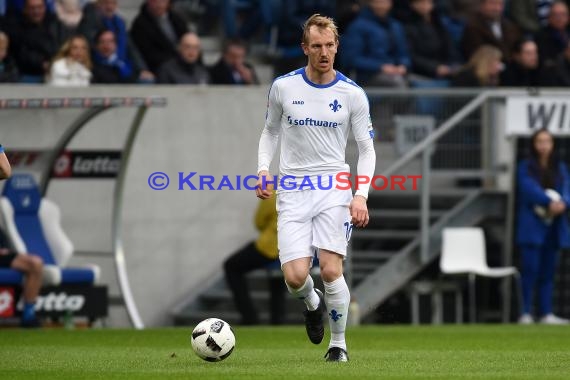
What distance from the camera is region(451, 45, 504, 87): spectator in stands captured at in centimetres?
2106

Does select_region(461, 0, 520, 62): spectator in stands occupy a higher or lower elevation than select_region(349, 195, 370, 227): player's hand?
higher

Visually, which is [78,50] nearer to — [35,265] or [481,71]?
[35,265]

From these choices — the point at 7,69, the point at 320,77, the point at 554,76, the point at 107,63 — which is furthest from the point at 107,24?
the point at 320,77

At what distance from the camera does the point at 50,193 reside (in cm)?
1986

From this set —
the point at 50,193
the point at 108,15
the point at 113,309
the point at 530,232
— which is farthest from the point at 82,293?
the point at 530,232

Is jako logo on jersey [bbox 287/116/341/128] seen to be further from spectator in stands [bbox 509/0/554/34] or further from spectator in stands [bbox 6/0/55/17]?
spectator in stands [bbox 509/0/554/34]

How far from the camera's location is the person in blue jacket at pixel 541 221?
19.6 metres

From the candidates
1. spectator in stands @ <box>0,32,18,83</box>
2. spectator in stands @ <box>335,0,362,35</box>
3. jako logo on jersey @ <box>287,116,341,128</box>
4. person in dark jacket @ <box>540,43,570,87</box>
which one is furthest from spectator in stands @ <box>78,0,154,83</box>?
jako logo on jersey @ <box>287,116,341,128</box>

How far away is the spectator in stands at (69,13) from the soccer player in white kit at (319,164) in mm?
9634

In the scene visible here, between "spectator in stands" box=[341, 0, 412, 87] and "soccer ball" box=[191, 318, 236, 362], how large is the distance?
32.6ft

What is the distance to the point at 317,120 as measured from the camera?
11.0 m

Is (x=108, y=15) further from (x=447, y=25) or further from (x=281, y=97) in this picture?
(x=281, y=97)

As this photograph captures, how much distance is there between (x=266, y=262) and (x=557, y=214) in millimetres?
3872

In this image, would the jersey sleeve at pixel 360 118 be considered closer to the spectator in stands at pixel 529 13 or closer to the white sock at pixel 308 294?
the white sock at pixel 308 294
